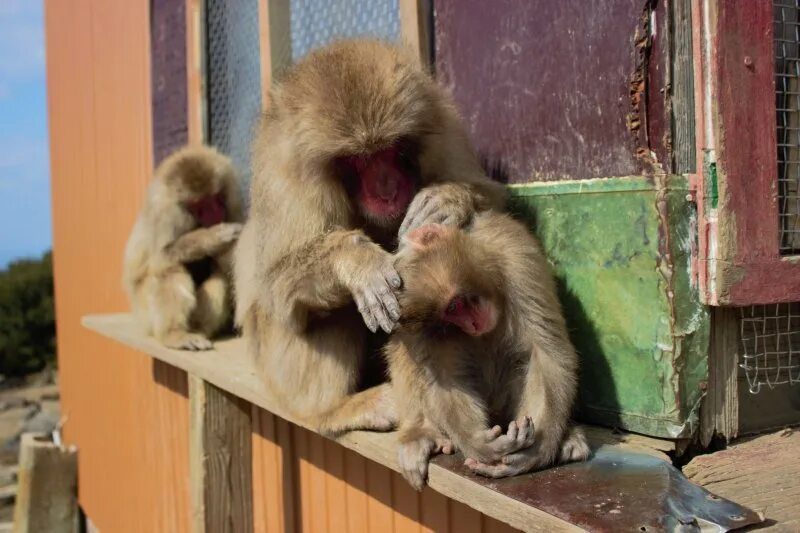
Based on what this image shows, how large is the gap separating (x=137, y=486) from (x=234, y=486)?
2941 millimetres

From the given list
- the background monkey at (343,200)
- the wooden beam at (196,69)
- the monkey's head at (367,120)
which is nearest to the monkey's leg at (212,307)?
the wooden beam at (196,69)

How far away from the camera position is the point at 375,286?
1936mm

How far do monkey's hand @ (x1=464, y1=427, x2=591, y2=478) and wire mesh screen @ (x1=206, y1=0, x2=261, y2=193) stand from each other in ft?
10.0

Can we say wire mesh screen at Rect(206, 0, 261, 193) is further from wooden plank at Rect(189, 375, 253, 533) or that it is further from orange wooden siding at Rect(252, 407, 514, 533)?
orange wooden siding at Rect(252, 407, 514, 533)

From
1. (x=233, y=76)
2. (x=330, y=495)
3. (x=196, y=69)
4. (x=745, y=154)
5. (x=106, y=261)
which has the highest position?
(x=196, y=69)

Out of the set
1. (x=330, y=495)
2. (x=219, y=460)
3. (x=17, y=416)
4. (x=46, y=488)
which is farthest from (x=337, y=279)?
(x=17, y=416)

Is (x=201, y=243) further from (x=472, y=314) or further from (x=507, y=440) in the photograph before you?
(x=507, y=440)

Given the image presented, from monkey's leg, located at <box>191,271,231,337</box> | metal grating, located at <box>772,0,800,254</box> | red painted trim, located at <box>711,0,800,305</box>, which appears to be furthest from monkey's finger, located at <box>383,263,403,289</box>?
monkey's leg, located at <box>191,271,231,337</box>

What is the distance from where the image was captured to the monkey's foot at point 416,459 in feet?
6.14

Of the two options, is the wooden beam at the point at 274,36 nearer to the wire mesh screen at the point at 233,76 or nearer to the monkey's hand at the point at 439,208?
the wire mesh screen at the point at 233,76

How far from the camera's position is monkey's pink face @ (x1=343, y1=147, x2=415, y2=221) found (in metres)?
2.19

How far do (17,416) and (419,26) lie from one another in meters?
12.9

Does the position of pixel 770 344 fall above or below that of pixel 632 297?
below

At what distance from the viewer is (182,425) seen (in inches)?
202
